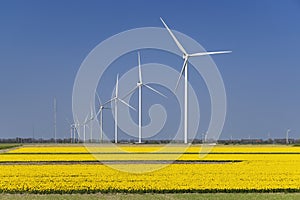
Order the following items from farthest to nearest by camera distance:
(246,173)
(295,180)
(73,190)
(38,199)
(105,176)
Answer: (246,173), (105,176), (295,180), (73,190), (38,199)

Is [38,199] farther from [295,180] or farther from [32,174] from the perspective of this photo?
[295,180]

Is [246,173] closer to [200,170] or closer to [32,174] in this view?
[200,170]

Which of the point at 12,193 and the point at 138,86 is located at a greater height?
the point at 138,86

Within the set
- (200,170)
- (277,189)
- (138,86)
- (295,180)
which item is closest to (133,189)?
(277,189)

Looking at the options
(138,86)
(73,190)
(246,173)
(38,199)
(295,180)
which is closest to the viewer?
(38,199)

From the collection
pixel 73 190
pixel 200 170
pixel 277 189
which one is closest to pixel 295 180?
pixel 277 189

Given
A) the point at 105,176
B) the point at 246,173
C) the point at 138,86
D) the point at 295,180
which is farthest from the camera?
the point at 138,86

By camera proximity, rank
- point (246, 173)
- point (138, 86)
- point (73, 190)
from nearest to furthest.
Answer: point (73, 190) → point (246, 173) → point (138, 86)

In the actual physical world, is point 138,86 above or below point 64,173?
above

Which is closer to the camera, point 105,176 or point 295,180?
point 295,180
